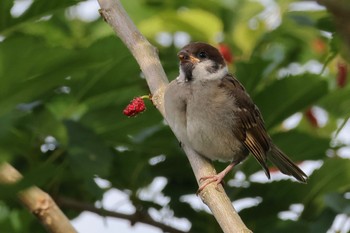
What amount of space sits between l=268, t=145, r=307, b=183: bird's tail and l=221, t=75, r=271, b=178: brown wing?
0.06 metres

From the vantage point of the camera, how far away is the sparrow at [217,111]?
8.32 ft

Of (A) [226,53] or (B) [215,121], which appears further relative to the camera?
(A) [226,53]

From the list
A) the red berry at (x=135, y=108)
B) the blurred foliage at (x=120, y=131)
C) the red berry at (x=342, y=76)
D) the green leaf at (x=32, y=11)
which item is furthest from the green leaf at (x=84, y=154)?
the red berry at (x=342, y=76)

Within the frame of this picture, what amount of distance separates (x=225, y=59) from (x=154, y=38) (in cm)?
50

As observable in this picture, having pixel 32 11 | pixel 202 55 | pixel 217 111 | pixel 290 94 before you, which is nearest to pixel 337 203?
pixel 290 94

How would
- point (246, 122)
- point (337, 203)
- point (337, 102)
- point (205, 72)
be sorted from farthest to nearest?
point (205, 72), point (246, 122), point (337, 102), point (337, 203)

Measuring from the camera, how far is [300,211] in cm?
227

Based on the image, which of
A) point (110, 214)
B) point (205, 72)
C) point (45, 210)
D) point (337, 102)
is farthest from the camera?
point (205, 72)

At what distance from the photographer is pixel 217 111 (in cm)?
270

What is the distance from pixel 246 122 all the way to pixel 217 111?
0.15m

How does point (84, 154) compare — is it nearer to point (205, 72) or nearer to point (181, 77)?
point (181, 77)

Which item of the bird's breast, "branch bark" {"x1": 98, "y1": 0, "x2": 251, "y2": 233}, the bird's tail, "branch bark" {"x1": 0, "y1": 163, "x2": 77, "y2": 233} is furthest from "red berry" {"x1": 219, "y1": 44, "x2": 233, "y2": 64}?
"branch bark" {"x1": 0, "y1": 163, "x2": 77, "y2": 233}

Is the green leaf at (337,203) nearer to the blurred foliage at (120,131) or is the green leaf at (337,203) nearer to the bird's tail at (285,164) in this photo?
the blurred foliage at (120,131)

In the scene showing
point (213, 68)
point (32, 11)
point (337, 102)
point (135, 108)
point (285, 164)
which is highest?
point (32, 11)
